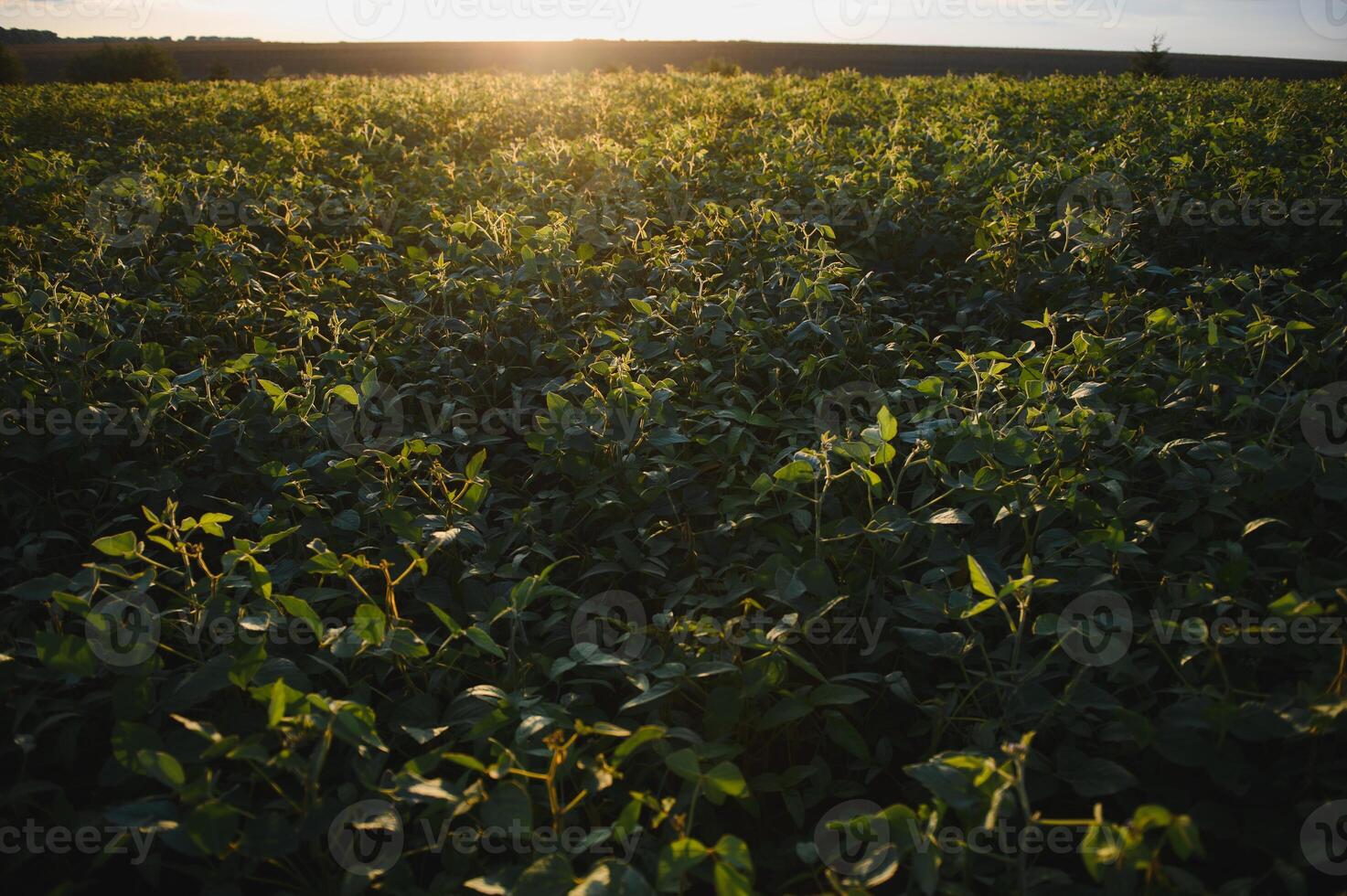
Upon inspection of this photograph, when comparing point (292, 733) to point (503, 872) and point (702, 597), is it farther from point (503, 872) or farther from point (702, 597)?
point (702, 597)

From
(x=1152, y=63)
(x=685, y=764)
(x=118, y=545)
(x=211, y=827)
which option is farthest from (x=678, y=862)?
(x=1152, y=63)

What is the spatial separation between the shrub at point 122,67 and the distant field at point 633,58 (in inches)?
691

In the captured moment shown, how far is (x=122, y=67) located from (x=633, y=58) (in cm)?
2860

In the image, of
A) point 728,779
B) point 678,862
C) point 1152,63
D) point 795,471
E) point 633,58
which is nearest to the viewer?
point 678,862

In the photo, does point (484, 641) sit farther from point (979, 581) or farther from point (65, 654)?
point (979, 581)

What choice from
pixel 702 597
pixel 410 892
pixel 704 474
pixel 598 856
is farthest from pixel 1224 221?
pixel 410 892

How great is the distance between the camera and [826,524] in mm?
2094

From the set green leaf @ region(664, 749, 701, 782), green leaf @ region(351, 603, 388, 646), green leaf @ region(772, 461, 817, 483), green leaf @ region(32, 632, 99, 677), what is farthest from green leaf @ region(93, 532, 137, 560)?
green leaf @ region(772, 461, 817, 483)

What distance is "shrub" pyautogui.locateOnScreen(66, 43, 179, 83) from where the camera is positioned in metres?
22.7

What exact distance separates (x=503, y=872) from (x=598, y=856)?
0.21 metres

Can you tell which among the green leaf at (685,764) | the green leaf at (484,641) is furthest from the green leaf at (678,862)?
the green leaf at (484,641)

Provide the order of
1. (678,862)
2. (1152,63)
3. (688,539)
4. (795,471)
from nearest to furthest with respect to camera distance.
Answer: (678,862)
(795,471)
(688,539)
(1152,63)

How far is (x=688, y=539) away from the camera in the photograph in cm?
230

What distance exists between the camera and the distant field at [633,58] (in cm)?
4031
